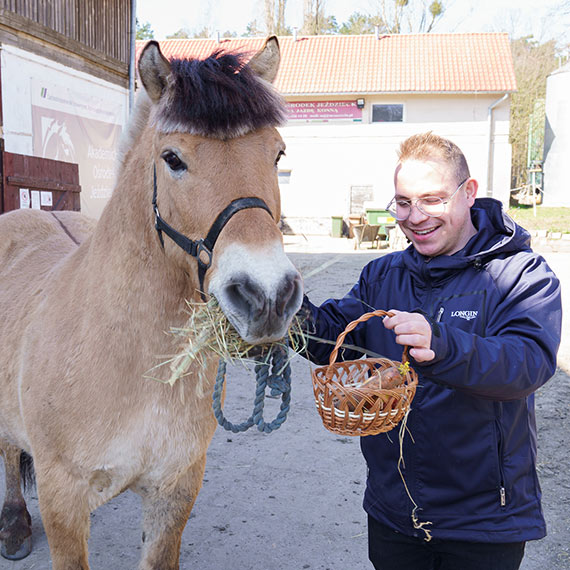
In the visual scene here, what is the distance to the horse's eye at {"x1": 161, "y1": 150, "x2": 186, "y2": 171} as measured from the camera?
5.80 ft

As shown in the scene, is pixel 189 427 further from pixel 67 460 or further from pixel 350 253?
pixel 350 253

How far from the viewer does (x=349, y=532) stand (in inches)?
118

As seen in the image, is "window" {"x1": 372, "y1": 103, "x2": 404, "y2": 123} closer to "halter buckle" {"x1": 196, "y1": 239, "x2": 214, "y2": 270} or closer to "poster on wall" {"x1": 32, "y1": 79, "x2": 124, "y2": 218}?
"poster on wall" {"x1": 32, "y1": 79, "x2": 124, "y2": 218}

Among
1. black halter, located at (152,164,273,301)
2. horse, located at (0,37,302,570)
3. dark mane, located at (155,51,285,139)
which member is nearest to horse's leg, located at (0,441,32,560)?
horse, located at (0,37,302,570)

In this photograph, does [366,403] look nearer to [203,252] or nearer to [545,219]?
[203,252]

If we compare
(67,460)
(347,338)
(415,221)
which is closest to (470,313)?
(415,221)

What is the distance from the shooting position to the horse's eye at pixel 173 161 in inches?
69.6

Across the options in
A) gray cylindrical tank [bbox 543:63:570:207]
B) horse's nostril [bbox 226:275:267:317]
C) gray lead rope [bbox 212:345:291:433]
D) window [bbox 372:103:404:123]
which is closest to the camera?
horse's nostril [bbox 226:275:267:317]

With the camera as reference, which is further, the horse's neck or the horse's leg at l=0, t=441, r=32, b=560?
the horse's leg at l=0, t=441, r=32, b=560

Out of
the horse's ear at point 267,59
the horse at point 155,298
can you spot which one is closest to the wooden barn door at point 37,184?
the horse at point 155,298

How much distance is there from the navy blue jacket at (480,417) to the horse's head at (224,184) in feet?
1.63

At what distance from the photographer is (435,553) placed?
6.42ft

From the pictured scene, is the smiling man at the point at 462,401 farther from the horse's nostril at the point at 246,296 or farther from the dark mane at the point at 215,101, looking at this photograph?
the dark mane at the point at 215,101

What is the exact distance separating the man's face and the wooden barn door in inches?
244
